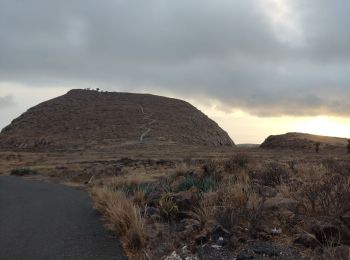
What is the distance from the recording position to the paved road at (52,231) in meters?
8.96

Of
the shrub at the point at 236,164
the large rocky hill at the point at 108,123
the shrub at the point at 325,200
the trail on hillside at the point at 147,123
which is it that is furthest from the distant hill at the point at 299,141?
the shrub at the point at 325,200

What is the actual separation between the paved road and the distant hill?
3977 centimetres

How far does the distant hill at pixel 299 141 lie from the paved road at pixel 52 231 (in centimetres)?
3977

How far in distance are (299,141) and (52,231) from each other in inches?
1882

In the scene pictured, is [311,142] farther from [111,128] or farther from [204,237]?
[204,237]

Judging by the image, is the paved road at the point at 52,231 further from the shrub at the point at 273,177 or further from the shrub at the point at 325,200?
the shrub at the point at 273,177

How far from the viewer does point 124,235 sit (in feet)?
32.2

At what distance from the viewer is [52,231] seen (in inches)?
433

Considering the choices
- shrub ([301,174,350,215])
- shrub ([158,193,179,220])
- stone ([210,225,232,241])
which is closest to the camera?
stone ([210,225,232,241])

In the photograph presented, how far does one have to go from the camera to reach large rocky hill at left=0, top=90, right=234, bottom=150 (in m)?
70.6

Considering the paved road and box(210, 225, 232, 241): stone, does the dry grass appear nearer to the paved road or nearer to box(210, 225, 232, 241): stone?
the paved road

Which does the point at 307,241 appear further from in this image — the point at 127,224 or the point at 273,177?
the point at 273,177

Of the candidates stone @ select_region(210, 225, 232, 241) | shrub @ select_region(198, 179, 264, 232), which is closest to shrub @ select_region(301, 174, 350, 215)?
shrub @ select_region(198, 179, 264, 232)

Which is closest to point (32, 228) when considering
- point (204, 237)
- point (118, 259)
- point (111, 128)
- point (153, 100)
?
point (118, 259)
